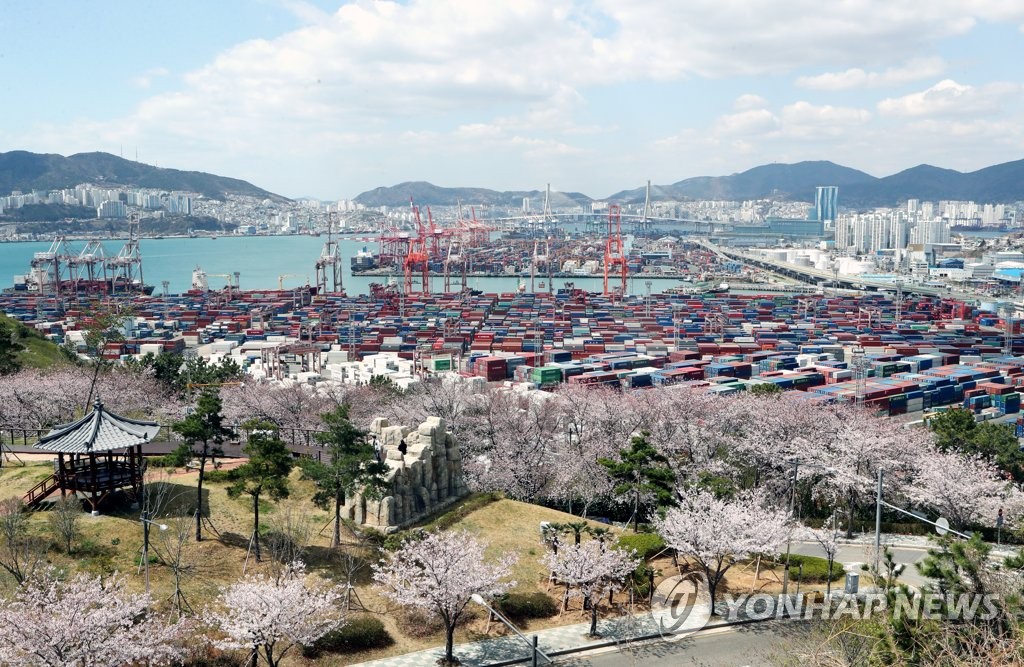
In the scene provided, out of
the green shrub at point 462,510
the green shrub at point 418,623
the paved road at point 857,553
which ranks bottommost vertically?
the paved road at point 857,553

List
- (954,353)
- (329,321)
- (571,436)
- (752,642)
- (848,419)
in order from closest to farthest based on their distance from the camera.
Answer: (752,642) → (848,419) → (571,436) → (954,353) → (329,321)

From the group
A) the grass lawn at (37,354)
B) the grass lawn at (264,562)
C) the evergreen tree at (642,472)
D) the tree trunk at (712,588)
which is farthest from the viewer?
the grass lawn at (37,354)

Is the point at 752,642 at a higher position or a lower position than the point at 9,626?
lower

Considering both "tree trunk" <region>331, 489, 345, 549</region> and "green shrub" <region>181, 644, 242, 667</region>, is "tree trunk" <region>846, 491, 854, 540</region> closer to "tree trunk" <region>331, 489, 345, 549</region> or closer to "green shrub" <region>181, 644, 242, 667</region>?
"tree trunk" <region>331, 489, 345, 549</region>

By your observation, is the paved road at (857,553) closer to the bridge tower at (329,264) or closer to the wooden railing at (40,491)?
the wooden railing at (40,491)

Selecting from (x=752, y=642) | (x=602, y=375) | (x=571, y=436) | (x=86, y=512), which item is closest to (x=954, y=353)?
(x=602, y=375)

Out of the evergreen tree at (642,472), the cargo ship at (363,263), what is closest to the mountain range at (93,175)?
the cargo ship at (363,263)

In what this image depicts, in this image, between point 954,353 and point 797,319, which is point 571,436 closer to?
point 954,353

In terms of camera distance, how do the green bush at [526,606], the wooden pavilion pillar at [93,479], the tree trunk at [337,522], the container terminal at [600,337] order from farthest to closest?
the container terminal at [600,337] < the tree trunk at [337,522] < the wooden pavilion pillar at [93,479] < the green bush at [526,606]
